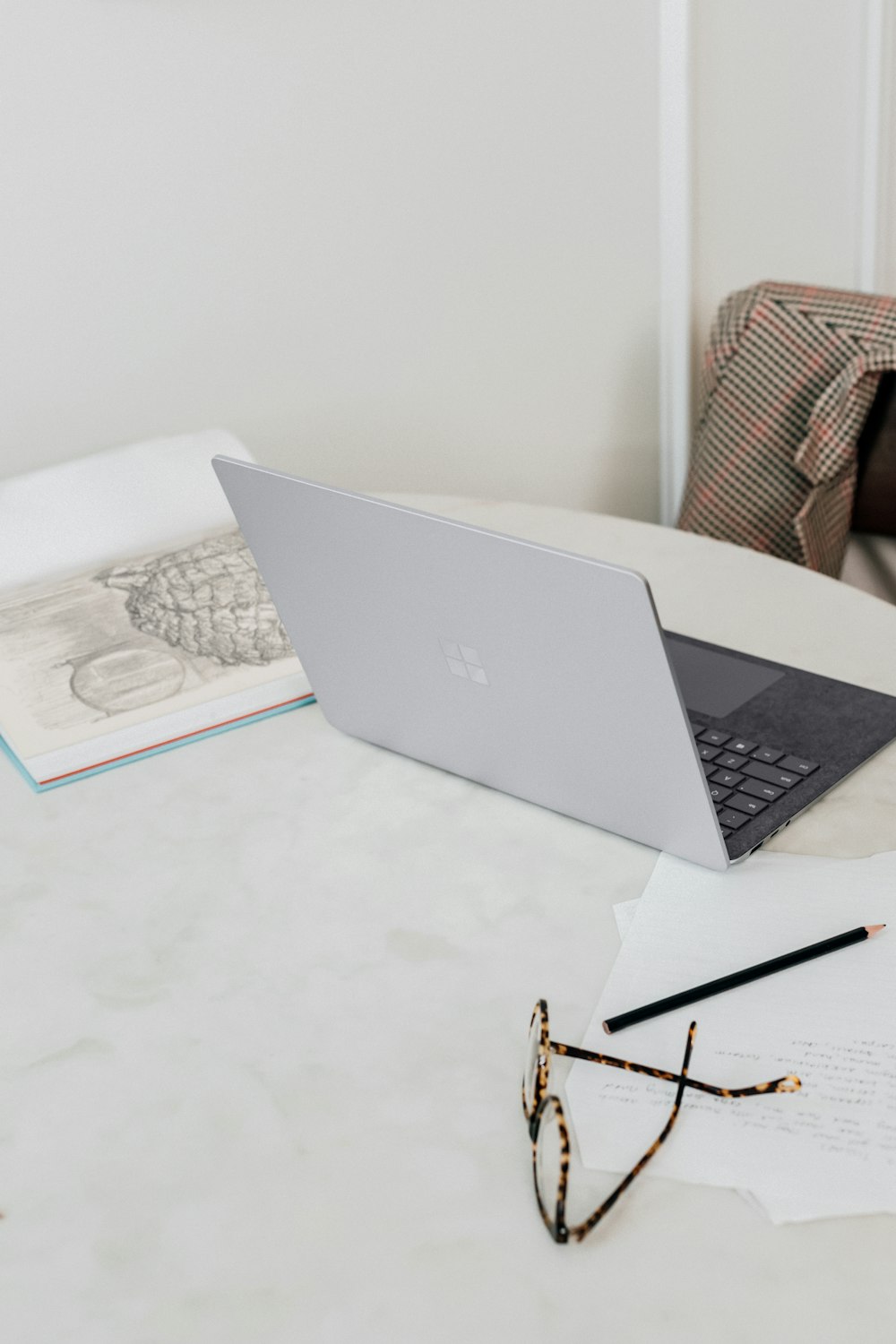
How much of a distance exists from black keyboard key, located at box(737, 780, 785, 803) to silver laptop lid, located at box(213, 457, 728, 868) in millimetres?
85

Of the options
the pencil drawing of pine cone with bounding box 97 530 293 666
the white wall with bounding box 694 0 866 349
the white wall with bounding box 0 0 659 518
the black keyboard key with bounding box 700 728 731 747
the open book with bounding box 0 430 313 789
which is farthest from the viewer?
the white wall with bounding box 694 0 866 349

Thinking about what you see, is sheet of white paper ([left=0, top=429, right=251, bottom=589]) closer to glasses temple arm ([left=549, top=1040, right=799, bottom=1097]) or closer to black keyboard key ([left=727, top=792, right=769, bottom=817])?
black keyboard key ([left=727, top=792, right=769, bottom=817])

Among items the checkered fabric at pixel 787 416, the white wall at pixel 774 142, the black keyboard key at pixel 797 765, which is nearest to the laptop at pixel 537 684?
the black keyboard key at pixel 797 765

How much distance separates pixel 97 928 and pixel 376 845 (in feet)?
0.62

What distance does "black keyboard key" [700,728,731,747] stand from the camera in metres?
0.92

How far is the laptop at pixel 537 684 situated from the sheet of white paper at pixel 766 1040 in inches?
1.7

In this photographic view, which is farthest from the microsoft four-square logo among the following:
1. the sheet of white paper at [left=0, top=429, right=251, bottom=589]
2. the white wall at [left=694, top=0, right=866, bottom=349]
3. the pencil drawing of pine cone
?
the white wall at [left=694, top=0, right=866, bottom=349]

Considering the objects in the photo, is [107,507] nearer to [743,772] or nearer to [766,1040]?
[743,772]

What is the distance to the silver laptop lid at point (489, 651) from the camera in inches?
28.3

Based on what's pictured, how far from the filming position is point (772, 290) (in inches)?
70.2

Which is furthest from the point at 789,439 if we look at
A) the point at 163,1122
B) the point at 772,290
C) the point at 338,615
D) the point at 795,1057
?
the point at 163,1122

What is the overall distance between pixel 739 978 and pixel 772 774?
0.70 ft

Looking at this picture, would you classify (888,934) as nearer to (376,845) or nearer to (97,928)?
(376,845)

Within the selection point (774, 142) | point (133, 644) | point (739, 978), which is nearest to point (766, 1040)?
point (739, 978)
